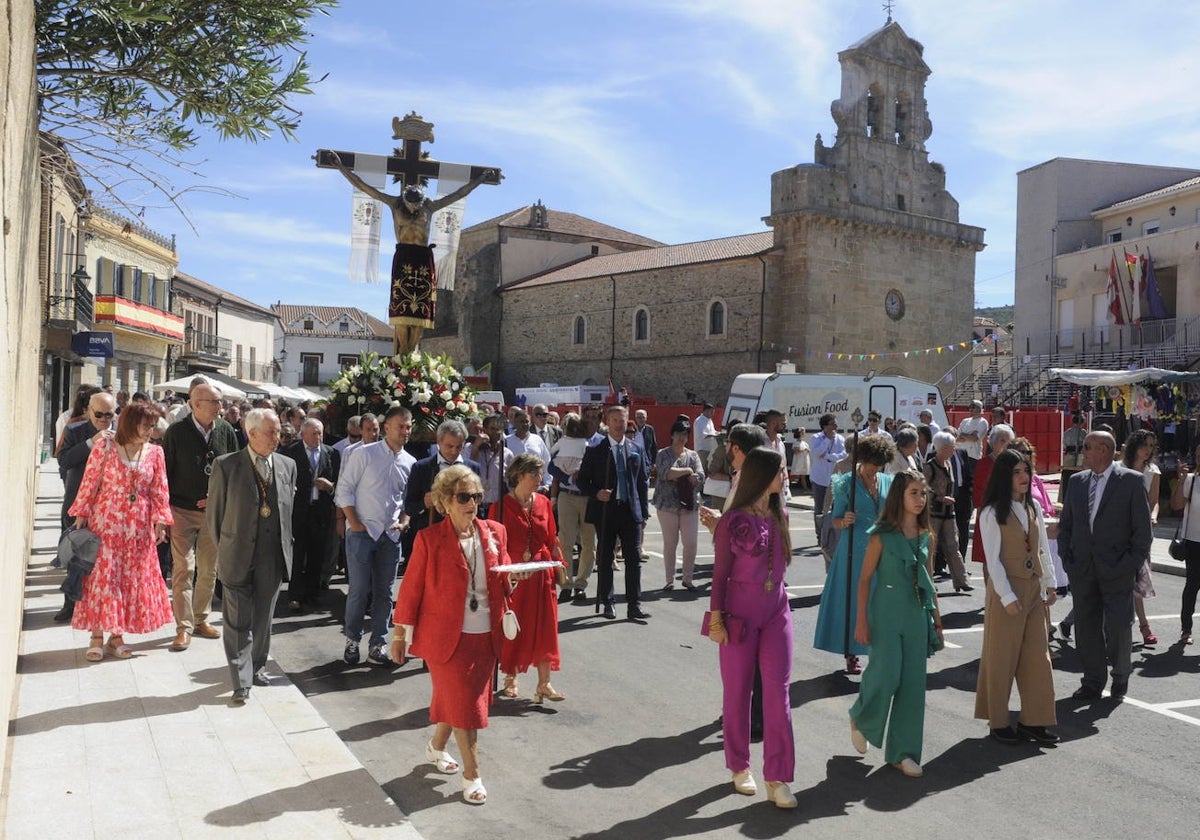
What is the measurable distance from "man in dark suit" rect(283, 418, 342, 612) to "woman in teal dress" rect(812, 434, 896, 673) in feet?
15.8

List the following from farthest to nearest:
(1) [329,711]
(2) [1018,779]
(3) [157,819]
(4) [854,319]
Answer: (4) [854,319] → (1) [329,711] → (2) [1018,779] → (3) [157,819]

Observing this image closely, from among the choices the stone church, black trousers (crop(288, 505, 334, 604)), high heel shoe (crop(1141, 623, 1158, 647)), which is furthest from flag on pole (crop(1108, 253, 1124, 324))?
black trousers (crop(288, 505, 334, 604))

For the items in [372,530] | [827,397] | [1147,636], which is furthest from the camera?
[827,397]

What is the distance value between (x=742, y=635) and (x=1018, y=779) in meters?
1.75

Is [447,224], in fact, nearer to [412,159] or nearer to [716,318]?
[412,159]

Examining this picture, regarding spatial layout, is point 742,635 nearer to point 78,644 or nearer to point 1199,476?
point 78,644

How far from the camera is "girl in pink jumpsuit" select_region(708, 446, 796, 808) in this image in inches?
191

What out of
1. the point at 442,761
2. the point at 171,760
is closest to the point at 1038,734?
the point at 442,761

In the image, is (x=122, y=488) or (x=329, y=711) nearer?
(x=329, y=711)

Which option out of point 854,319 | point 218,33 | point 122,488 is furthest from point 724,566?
point 854,319

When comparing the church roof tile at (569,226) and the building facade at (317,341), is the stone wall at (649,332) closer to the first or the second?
the church roof tile at (569,226)

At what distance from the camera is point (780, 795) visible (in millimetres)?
4734

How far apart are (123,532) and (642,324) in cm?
4249

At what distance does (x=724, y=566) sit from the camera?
16.0 feet
